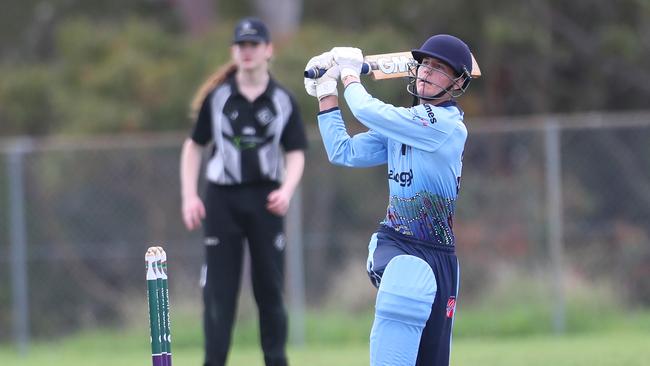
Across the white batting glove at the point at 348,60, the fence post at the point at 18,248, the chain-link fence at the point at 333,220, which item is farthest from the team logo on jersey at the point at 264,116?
the fence post at the point at 18,248

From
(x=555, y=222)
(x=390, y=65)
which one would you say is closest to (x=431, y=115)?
(x=390, y=65)

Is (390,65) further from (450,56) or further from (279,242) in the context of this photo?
(279,242)

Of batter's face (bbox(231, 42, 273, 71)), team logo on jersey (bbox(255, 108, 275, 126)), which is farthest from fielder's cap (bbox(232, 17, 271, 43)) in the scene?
team logo on jersey (bbox(255, 108, 275, 126))

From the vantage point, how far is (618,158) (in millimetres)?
12703

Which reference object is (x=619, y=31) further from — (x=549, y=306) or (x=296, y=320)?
(x=296, y=320)

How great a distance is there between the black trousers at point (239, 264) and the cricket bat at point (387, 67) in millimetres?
2088

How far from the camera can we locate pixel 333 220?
12922 mm

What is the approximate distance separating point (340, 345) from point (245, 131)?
204 inches

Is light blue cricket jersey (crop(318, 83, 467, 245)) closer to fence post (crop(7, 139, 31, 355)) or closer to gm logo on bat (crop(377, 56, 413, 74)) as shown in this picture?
gm logo on bat (crop(377, 56, 413, 74))

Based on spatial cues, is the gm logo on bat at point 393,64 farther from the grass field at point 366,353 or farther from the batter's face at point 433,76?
the grass field at point 366,353

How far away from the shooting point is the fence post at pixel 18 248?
12.7m

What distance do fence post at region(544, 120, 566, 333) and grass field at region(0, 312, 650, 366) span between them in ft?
0.79

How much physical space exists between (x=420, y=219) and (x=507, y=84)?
11821 mm

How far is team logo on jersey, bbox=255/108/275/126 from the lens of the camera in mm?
7637
